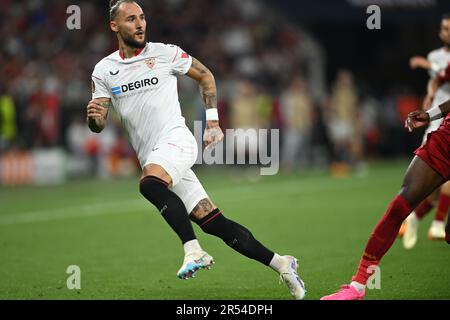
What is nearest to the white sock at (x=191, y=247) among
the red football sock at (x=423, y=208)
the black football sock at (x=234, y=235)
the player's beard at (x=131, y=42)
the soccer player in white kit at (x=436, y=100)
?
the black football sock at (x=234, y=235)

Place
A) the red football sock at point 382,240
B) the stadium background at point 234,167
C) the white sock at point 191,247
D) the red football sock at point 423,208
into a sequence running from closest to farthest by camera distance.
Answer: the white sock at point 191,247, the red football sock at point 382,240, the stadium background at point 234,167, the red football sock at point 423,208

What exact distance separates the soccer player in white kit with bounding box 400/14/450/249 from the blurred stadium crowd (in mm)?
11554

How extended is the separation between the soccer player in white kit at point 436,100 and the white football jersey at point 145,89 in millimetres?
3583

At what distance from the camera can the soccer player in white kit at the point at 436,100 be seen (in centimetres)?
1043

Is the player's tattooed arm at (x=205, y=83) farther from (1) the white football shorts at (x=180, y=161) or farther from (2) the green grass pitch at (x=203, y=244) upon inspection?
(2) the green grass pitch at (x=203, y=244)

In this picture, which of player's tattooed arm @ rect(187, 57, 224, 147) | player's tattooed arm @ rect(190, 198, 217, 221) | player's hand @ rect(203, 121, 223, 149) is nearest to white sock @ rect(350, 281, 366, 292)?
player's tattooed arm @ rect(190, 198, 217, 221)

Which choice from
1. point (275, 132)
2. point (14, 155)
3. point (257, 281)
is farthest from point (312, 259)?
point (14, 155)

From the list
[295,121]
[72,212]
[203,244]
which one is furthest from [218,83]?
[203,244]

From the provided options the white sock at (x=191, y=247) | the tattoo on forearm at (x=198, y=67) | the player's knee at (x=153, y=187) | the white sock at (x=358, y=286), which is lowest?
the white sock at (x=358, y=286)

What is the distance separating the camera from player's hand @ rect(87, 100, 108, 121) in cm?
751

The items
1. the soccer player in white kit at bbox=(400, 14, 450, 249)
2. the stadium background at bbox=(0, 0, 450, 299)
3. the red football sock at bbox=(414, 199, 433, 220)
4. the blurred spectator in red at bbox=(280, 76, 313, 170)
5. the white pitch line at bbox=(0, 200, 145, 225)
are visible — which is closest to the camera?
the stadium background at bbox=(0, 0, 450, 299)

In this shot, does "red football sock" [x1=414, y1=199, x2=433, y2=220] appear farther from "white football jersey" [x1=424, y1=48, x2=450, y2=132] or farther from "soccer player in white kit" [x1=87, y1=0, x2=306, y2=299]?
"soccer player in white kit" [x1=87, y1=0, x2=306, y2=299]
